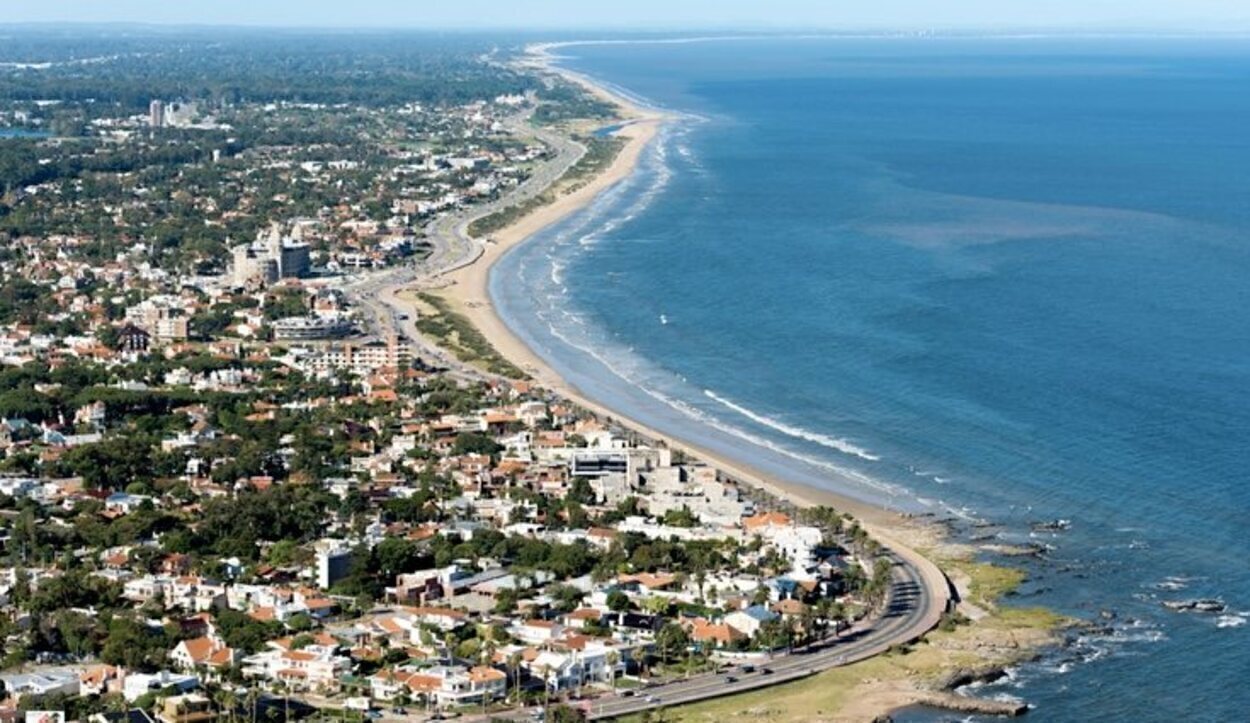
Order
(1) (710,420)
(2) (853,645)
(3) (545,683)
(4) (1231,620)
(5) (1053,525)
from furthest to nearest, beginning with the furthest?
1. (1) (710,420)
2. (5) (1053,525)
3. (4) (1231,620)
4. (2) (853,645)
5. (3) (545,683)

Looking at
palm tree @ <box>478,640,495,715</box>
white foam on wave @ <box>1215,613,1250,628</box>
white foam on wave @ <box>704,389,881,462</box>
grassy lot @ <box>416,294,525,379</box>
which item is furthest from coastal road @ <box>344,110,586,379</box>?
white foam on wave @ <box>1215,613,1250,628</box>

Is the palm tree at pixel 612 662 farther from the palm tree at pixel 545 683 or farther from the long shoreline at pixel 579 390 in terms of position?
the long shoreline at pixel 579 390

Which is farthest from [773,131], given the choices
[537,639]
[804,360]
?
[537,639]

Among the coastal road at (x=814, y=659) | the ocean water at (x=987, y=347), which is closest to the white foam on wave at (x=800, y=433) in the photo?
the ocean water at (x=987, y=347)

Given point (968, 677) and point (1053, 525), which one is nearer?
point (968, 677)

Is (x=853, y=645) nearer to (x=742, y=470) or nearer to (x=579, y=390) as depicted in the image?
(x=742, y=470)

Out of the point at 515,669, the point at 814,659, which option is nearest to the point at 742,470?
the point at 814,659

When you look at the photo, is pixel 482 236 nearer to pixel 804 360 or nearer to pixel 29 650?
pixel 804 360
